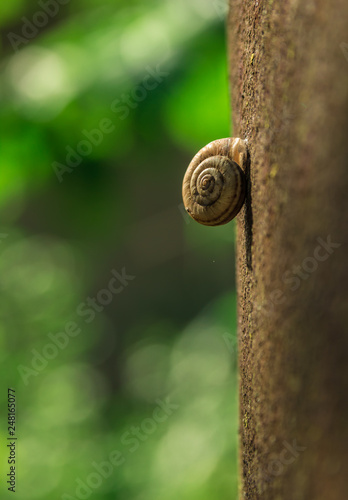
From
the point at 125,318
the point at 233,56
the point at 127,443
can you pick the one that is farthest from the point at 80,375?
the point at 233,56

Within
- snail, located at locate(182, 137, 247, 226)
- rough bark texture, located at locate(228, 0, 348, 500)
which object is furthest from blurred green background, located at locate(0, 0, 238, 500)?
rough bark texture, located at locate(228, 0, 348, 500)

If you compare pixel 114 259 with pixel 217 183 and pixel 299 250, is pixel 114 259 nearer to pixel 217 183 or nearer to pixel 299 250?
pixel 217 183

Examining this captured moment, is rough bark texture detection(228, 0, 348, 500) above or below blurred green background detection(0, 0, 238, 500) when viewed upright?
below

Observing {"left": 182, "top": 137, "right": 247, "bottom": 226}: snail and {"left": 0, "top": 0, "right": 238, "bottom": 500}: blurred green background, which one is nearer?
{"left": 182, "top": 137, "right": 247, "bottom": 226}: snail

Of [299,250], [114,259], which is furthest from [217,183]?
[114,259]

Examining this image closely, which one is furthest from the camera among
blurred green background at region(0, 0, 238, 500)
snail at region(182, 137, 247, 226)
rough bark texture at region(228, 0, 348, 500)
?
blurred green background at region(0, 0, 238, 500)

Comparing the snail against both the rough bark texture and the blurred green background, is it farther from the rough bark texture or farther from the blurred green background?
the blurred green background

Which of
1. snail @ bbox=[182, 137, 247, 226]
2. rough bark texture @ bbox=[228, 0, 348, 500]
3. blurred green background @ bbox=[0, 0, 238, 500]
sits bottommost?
rough bark texture @ bbox=[228, 0, 348, 500]
